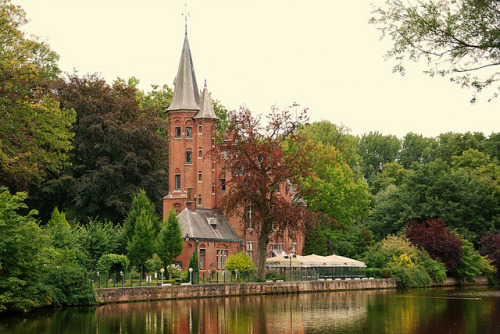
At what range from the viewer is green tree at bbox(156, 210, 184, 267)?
4412 centimetres

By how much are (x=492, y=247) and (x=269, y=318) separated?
38.2 metres

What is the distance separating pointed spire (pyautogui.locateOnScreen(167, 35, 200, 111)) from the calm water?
25227mm

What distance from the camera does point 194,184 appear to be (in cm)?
5675

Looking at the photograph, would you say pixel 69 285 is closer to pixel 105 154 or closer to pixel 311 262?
pixel 311 262

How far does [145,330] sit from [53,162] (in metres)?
24.2

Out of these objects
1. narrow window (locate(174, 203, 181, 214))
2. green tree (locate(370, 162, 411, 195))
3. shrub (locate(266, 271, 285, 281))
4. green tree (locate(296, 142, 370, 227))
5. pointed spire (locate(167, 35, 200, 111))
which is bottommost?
shrub (locate(266, 271, 285, 281))

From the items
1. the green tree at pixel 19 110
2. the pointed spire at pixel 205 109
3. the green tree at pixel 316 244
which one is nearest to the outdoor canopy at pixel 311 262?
the green tree at pixel 316 244

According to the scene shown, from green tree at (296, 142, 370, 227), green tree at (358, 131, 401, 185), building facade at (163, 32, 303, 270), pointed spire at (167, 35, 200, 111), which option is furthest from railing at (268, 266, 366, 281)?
green tree at (358, 131, 401, 185)

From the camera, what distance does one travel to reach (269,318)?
26469 mm

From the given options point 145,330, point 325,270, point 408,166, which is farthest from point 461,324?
point 408,166

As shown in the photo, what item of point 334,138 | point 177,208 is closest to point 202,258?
point 177,208

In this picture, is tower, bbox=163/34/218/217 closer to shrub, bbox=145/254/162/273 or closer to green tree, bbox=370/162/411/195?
shrub, bbox=145/254/162/273

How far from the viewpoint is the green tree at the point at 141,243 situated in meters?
42.5

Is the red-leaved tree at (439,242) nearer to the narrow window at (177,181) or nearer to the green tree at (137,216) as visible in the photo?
the narrow window at (177,181)
